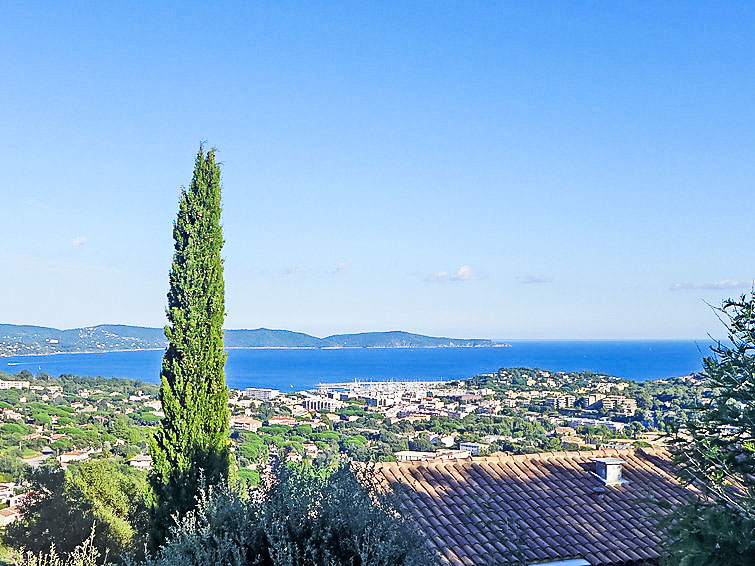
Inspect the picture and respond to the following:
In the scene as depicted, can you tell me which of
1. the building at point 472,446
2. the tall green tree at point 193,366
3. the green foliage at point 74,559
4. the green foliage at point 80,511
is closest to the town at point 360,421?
the building at point 472,446

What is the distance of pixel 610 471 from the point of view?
8.41 m

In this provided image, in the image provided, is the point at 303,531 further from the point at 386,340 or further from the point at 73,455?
the point at 386,340

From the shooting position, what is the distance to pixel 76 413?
30.7 metres

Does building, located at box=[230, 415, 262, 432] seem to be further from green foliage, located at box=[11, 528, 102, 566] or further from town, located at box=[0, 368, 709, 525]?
green foliage, located at box=[11, 528, 102, 566]

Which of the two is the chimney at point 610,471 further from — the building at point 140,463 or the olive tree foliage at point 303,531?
the building at point 140,463

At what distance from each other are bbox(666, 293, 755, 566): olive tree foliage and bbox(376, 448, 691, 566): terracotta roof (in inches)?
114

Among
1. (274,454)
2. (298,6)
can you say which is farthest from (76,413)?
(274,454)

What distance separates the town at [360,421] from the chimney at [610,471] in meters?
1.64

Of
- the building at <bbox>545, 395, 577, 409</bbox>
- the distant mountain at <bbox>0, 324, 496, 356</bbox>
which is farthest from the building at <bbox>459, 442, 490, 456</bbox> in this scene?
the distant mountain at <bbox>0, 324, 496, 356</bbox>

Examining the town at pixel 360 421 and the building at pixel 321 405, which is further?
the building at pixel 321 405

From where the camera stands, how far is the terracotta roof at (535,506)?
6.62m

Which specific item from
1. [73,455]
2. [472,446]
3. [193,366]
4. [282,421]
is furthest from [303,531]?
[282,421]

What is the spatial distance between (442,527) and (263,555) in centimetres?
376

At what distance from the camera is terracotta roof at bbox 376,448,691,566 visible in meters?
6.62
